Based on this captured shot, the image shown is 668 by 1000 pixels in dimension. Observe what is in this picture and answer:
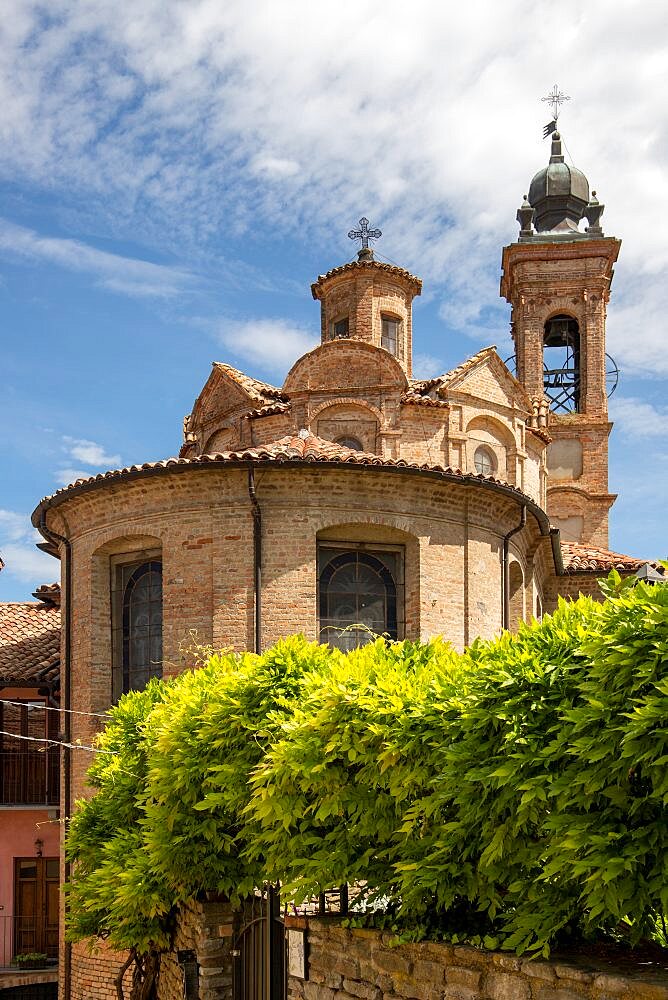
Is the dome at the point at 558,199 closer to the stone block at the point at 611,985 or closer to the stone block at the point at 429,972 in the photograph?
the stone block at the point at 429,972

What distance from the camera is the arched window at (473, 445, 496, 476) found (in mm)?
28297

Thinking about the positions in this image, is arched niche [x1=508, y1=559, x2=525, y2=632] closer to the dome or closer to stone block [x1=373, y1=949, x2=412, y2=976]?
stone block [x1=373, y1=949, x2=412, y2=976]

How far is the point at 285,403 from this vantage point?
27344 millimetres

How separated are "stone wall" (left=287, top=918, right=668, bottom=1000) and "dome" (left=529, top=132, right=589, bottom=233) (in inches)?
1411

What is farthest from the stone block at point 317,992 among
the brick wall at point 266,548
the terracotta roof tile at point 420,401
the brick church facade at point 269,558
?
the terracotta roof tile at point 420,401

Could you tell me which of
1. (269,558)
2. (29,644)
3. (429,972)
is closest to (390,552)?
(269,558)

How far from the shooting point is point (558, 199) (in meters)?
42.4

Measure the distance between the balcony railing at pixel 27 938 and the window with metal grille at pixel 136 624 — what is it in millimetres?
9323

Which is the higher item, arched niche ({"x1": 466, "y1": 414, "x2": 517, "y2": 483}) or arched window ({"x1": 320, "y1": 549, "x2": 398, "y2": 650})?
arched niche ({"x1": 466, "y1": 414, "x2": 517, "y2": 483})

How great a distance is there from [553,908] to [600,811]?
2.73 feet

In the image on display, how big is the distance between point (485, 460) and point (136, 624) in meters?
12.6

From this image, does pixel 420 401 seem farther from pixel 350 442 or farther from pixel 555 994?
pixel 555 994

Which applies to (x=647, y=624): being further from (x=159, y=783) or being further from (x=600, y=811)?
(x=159, y=783)

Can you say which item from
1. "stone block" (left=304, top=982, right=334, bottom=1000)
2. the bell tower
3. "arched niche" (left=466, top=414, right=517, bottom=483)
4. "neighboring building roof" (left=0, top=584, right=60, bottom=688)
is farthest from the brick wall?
the bell tower
